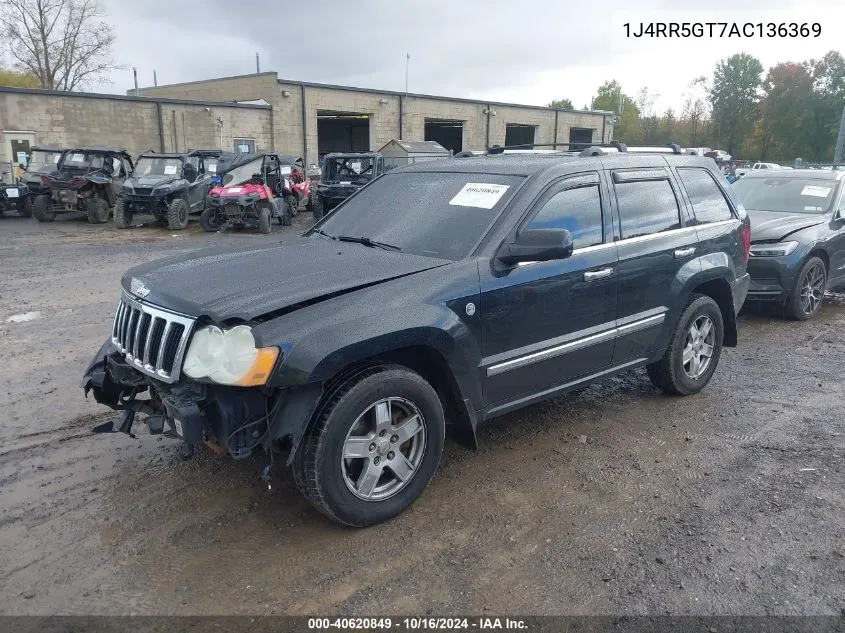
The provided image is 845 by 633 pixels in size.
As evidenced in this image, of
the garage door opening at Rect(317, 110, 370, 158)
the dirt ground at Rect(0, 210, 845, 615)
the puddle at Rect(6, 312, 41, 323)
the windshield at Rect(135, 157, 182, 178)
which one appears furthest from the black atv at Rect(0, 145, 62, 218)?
the garage door opening at Rect(317, 110, 370, 158)

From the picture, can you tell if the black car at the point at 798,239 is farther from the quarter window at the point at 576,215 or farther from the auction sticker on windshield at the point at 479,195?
the auction sticker on windshield at the point at 479,195

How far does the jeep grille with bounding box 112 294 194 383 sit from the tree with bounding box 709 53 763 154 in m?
70.0

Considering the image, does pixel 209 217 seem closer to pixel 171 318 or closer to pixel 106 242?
pixel 106 242

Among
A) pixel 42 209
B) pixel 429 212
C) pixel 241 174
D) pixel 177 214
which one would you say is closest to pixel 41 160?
pixel 42 209

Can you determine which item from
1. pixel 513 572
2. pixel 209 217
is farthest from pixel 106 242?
pixel 513 572

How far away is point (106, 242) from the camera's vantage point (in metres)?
14.2

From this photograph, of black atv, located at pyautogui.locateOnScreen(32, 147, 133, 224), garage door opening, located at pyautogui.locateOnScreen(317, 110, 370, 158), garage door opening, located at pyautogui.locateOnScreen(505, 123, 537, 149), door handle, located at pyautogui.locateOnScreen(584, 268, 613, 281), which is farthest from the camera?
garage door opening, located at pyautogui.locateOnScreen(317, 110, 370, 158)

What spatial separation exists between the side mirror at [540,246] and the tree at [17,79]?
178 ft

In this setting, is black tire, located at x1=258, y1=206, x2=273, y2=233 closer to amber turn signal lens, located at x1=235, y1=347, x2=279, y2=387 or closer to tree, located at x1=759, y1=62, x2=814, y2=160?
amber turn signal lens, located at x1=235, y1=347, x2=279, y2=387

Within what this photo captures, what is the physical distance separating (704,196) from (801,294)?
3345 millimetres

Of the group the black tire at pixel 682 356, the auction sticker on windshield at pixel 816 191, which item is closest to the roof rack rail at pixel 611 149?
the black tire at pixel 682 356

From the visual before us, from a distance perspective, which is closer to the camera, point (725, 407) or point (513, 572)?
point (513, 572)

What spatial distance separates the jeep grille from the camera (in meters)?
3.01

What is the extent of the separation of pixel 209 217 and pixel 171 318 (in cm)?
1410
